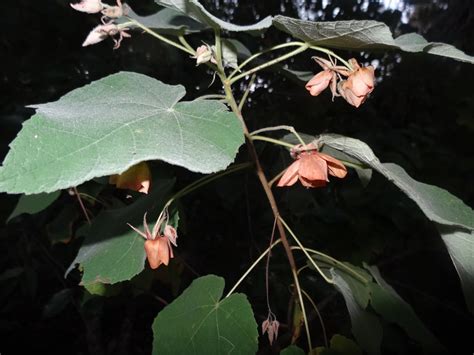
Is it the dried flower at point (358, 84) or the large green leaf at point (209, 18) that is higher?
the large green leaf at point (209, 18)

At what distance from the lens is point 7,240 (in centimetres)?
267

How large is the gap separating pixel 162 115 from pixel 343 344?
0.82m

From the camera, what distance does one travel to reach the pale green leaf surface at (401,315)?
1.20m

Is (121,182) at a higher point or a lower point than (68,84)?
higher

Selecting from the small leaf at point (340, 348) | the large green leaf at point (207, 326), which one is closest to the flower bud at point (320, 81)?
the large green leaf at point (207, 326)

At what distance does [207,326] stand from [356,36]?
2.18ft

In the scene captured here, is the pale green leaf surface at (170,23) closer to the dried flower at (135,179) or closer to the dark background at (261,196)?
the dried flower at (135,179)

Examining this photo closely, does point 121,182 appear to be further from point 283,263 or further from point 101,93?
point 283,263

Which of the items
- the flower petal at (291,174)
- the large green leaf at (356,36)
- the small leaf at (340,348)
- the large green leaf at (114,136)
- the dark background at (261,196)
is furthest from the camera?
the dark background at (261,196)

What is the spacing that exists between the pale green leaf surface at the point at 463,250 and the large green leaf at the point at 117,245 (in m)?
0.65

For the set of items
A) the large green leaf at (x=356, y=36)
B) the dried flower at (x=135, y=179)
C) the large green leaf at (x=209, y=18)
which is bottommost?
the dried flower at (x=135, y=179)

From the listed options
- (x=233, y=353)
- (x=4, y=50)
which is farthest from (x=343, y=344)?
(x=4, y=50)

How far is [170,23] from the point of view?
1.02 m

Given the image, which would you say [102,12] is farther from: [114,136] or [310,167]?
[310,167]
